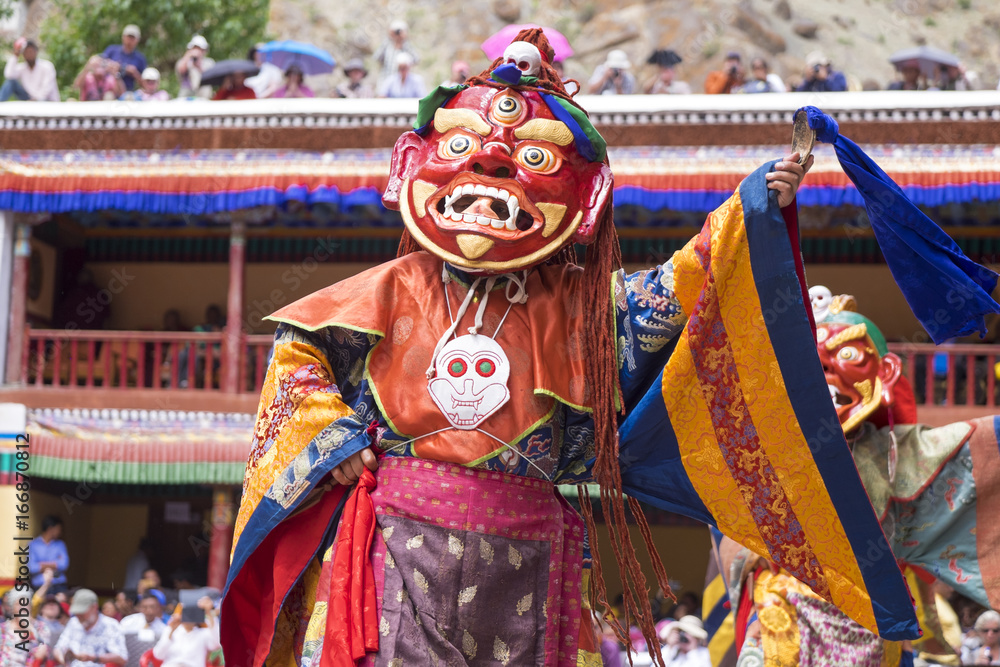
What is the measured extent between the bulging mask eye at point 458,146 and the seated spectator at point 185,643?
5582mm

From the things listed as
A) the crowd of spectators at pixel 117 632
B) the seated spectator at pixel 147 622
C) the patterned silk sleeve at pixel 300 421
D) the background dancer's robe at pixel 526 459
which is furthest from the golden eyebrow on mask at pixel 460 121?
the seated spectator at pixel 147 622

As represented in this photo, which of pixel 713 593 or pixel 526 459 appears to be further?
pixel 713 593

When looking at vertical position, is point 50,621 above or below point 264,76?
below

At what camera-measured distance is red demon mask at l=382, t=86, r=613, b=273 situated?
3.64 m

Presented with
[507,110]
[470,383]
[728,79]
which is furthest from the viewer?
[728,79]

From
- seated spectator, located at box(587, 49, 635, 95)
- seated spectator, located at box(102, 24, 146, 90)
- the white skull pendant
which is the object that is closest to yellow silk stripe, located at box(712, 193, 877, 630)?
the white skull pendant

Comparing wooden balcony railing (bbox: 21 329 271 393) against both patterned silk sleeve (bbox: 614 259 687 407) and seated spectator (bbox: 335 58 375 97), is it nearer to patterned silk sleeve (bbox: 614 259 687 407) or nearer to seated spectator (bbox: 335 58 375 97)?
seated spectator (bbox: 335 58 375 97)

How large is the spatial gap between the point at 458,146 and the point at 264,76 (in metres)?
9.95

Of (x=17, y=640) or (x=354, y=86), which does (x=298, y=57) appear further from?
(x=17, y=640)

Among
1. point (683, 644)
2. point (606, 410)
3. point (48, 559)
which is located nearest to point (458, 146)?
point (606, 410)

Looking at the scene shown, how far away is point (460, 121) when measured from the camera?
3826 millimetres

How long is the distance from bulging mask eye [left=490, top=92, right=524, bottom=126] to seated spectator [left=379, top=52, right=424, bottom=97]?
830cm

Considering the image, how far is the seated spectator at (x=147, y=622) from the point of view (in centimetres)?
875

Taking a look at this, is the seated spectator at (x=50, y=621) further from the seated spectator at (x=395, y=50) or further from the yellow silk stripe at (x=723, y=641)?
the seated spectator at (x=395, y=50)
